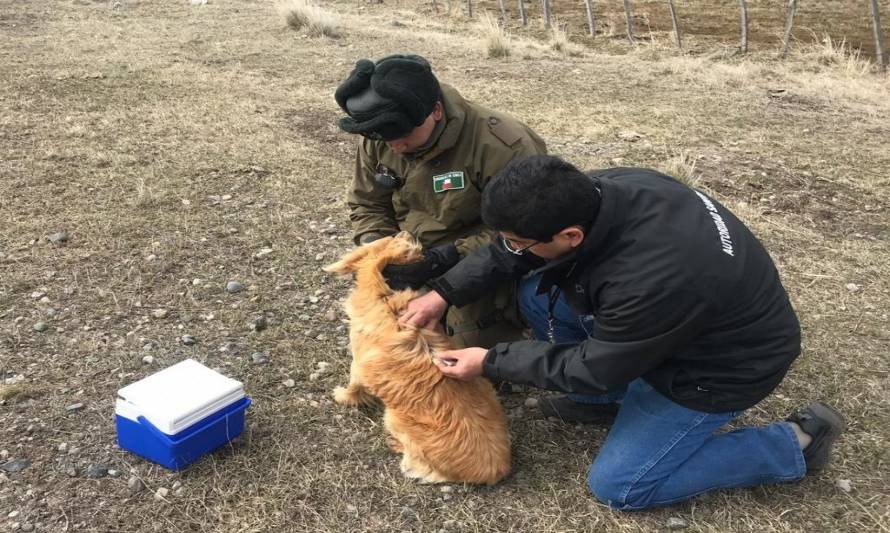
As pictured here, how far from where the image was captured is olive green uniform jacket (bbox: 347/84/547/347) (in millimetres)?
3385

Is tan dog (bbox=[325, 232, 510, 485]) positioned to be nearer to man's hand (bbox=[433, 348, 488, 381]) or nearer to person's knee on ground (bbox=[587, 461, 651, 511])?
man's hand (bbox=[433, 348, 488, 381])

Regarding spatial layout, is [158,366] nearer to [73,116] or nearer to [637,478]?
[637,478]

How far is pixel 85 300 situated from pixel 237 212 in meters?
1.53

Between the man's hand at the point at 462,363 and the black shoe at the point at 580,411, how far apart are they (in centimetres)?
74

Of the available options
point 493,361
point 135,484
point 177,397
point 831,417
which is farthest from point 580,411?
point 135,484

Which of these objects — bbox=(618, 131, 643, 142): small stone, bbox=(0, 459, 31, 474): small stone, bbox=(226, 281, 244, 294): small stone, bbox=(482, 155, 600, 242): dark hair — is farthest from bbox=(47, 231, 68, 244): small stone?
bbox=(618, 131, 643, 142): small stone

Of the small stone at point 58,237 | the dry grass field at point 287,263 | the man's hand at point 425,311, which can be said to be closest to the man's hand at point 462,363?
the man's hand at point 425,311

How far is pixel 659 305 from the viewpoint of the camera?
95.7 inches

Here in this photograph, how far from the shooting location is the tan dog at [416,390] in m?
2.91

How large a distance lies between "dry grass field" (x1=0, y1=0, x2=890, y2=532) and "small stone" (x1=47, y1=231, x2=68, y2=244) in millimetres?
51

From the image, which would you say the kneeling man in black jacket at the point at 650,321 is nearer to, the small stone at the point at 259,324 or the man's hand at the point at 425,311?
the man's hand at the point at 425,311

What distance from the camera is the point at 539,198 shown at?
7.71 feet

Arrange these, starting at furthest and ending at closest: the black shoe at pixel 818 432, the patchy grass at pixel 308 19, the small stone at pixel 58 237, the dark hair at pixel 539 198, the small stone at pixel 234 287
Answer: the patchy grass at pixel 308 19
the small stone at pixel 58 237
the small stone at pixel 234 287
the black shoe at pixel 818 432
the dark hair at pixel 539 198

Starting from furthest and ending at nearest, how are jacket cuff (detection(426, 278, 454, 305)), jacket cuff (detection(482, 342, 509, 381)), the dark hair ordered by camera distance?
jacket cuff (detection(426, 278, 454, 305))
jacket cuff (detection(482, 342, 509, 381))
the dark hair
